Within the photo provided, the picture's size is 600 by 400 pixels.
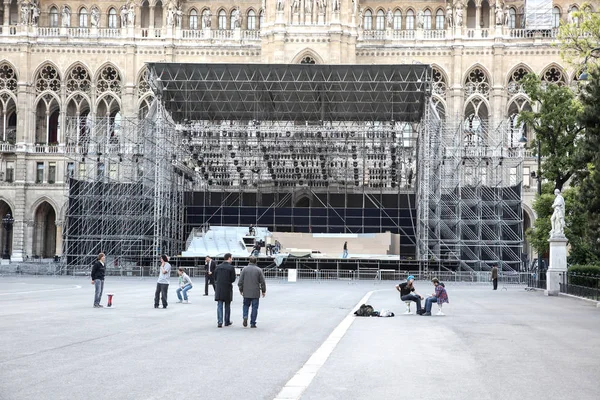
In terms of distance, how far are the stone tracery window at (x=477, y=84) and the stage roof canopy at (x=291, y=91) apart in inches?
511

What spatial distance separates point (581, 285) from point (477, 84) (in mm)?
41181

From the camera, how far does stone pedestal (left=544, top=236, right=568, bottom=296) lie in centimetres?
3753

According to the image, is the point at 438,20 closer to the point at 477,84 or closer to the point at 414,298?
the point at 477,84

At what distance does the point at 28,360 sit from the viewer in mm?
13188

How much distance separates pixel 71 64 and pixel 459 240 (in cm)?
3659

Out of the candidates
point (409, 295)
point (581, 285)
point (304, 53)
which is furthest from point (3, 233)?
point (409, 295)

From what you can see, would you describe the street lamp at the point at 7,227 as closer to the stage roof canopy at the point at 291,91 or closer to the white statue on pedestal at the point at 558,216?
the stage roof canopy at the point at 291,91

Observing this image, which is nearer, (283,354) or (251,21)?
(283,354)

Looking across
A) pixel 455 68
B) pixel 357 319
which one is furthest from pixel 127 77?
pixel 357 319

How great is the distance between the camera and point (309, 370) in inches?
504

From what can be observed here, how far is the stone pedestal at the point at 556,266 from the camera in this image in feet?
123

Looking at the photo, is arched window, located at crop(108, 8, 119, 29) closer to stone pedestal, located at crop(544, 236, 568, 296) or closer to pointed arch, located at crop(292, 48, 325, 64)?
pointed arch, located at crop(292, 48, 325, 64)

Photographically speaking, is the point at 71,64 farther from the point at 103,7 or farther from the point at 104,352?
the point at 104,352

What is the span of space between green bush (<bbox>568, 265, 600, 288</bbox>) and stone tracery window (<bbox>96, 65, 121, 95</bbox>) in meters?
47.2
